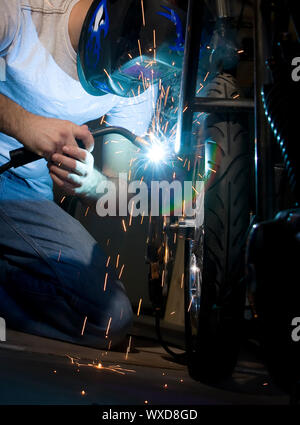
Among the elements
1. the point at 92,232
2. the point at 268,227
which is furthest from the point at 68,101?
the point at 268,227

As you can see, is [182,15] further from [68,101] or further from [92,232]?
[92,232]

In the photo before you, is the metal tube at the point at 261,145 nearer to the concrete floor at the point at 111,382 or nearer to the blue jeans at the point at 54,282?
the concrete floor at the point at 111,382

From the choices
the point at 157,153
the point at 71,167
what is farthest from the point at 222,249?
the point at 71,167

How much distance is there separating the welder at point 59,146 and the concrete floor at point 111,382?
1.00ft

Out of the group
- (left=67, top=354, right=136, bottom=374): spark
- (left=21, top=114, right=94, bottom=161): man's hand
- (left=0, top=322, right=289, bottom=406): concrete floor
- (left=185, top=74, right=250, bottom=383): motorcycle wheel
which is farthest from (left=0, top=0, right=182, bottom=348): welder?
(left=185, top=74, right=250, bottom=383): motorcycle wheel

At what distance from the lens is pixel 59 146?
1259 millimetres

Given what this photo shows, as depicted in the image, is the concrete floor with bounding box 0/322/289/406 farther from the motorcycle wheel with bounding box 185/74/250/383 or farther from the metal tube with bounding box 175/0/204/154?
the metal tube with bounding box 175/0/204/154

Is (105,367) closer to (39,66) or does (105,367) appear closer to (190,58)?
(190,58)

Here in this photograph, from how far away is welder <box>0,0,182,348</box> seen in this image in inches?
51.8

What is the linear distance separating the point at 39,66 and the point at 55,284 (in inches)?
36.2

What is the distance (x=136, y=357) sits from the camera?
41.8 inches

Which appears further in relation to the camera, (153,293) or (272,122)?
(153,293)

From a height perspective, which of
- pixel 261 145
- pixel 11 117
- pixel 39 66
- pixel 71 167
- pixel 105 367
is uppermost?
pixel 39 66
